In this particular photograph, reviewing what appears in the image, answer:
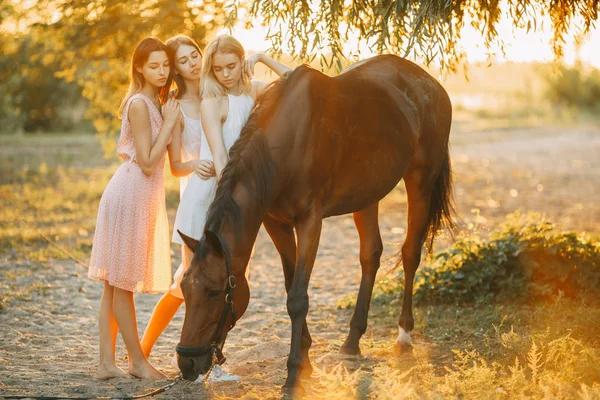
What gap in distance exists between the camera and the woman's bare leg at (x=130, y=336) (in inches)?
173

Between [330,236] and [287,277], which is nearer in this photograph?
[287,277]

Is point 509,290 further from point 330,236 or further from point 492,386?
point 330,236

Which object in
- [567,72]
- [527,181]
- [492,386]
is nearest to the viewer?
[492,386]

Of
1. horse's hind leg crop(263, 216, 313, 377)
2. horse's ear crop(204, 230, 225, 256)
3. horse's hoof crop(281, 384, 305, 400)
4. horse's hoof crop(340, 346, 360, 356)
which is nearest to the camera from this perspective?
horse's ear crop(204, 230, 225, 256)

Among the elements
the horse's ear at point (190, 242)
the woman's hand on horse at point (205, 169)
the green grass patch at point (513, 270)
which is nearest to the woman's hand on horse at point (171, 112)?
the woman's hand on horse at point (205, 169)

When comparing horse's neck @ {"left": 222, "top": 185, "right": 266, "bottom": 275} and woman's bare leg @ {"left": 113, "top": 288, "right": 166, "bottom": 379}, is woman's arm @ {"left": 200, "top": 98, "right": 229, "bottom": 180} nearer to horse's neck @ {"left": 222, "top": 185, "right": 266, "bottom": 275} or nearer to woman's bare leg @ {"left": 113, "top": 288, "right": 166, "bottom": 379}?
horse's neck @ {"left": 222, "top": 185, "right": 266, "bottom": 275}

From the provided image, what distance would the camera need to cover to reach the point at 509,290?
5.93 m

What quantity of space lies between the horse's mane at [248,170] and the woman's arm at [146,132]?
0.52 m

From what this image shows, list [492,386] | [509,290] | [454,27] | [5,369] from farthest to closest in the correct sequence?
A: 1. [509,290]
2. [454,27]
3. [5,369]
4. [492,386]

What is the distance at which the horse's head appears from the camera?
3645 millimetres

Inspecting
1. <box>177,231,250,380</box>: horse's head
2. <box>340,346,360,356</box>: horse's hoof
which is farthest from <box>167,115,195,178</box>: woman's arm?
<box>340,346,360,356</box>: horse's hoof

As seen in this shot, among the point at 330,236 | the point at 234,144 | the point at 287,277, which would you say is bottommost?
the point at 330,236

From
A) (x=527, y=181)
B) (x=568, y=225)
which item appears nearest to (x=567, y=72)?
(x=527, y=181)

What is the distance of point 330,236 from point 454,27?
5.06 metres
